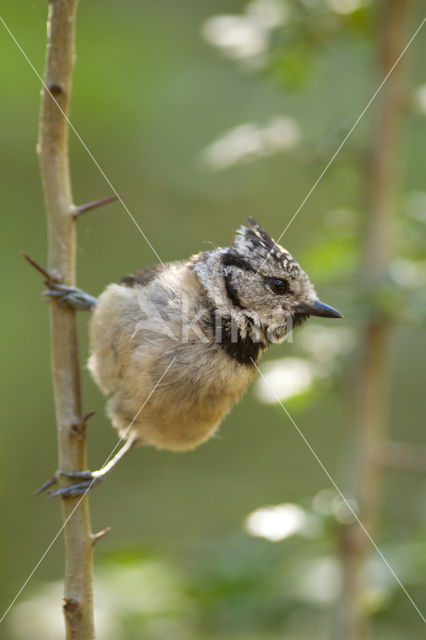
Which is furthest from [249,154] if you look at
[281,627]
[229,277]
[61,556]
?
[61,556]

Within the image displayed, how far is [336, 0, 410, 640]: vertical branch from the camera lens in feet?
9.02

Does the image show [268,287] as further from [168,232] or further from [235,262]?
[168,232]

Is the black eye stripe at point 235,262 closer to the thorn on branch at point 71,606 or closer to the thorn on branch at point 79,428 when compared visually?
the thorn on branch at point 79,428

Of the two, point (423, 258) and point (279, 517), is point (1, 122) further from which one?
→ point (279, 517)

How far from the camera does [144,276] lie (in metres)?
2.73

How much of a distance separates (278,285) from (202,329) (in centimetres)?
29

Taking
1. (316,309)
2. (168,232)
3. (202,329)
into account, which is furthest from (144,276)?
(168,232)

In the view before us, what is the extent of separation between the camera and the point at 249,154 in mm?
2670

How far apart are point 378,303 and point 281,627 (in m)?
1.36

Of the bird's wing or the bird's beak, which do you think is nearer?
the bird's beak

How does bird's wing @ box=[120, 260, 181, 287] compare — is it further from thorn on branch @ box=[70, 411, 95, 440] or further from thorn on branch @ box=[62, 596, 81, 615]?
thorn on branch @ box=[62, 596, 81, 615]

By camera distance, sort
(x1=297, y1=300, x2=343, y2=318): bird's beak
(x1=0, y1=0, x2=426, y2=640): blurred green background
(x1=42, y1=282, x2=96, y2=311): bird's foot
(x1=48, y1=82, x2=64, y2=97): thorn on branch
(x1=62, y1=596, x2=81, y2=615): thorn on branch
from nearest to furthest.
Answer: (x1=62, y1=596, x2=81, y2=615): thorn on branch < (x1=48, y1=82, x2=64, y2=97): thorn on branch < (x1=42, y1=282, x2=96, y2=311): bird's foot < (x1=297, y1=300, x2=343, y2=318): bird's beak < (x1=0, y1=0, x2=426, y2=640): blurred green background

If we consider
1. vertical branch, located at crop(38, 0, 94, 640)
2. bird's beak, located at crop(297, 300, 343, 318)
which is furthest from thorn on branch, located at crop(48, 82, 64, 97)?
bird's beak, located at crop(297, 300, 343, 318)

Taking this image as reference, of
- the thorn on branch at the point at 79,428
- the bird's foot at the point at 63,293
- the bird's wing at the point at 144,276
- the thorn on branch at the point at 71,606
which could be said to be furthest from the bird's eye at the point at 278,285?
the thorn on branch at the point at 71,606
